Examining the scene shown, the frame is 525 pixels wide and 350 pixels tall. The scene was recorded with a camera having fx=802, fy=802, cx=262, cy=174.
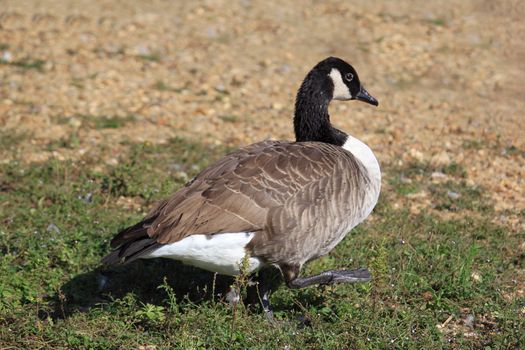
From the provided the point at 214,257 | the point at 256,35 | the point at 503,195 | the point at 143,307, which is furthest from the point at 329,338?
the point at 256,35

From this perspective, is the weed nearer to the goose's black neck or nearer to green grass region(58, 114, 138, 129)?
green grass region(58, 114, 138, 129)

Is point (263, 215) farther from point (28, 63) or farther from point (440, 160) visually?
point (28, 63)

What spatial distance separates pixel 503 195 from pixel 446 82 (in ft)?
11.8

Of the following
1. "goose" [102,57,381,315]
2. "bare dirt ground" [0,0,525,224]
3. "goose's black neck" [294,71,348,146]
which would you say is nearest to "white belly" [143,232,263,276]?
"goose" [102,57,381,315]

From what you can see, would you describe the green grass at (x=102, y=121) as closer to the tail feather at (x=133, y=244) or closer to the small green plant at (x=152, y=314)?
the tail feather at (x=133, y=244)

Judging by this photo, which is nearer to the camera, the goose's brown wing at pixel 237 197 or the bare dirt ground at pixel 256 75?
the goose's brown wing at pixel 237 197

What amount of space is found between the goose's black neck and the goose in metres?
0.49

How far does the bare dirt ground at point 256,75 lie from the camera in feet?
30.6

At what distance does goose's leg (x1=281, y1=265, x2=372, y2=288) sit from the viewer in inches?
228

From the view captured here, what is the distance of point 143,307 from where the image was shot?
5.73 meters

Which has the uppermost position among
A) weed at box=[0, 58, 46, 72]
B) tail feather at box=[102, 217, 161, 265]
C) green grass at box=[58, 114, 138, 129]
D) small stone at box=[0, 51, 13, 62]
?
small stone at box=[0, 51, 13, 62]

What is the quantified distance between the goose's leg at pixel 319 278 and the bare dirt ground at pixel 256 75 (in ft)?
8.00

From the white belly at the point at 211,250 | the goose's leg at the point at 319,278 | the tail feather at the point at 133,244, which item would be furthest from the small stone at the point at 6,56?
the goose's leg at the point at 319,278

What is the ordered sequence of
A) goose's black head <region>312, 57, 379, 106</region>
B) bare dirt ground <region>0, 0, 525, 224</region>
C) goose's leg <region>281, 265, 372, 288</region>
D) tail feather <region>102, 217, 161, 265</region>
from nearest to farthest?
1. tail feather <region>102, 217, 161, 265</region>
2. goose's leg <region>281, 265, 372, 288</region>
3. goose's black head <region>312, 57, 379, 106</region>
4. bare dirt ground <region>0, 0, 525, 224</region>
